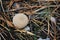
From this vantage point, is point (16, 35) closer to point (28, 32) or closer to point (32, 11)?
point (28, 32)

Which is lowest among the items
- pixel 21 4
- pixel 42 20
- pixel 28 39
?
pixel 28 39

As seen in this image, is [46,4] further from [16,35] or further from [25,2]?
[16,35]

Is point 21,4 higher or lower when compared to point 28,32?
higher

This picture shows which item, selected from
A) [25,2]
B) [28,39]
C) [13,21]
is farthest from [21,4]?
[28,39]

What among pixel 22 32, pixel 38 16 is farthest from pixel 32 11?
pixel 22 32

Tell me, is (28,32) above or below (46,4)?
below

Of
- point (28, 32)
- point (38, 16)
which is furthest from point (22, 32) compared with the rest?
point (38, 16)
